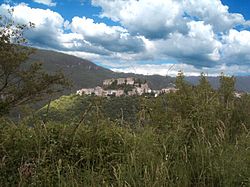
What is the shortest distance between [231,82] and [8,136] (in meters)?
32.5

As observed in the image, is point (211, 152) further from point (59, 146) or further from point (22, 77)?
point (22, 77)

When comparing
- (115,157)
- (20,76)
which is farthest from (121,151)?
(20,76)

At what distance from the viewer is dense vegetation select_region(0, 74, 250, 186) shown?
3.85 m

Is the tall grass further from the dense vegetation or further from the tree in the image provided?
the tree

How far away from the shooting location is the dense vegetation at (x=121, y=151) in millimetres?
3848

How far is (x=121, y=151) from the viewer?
4.83m

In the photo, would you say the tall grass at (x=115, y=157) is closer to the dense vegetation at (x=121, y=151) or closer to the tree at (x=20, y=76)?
the dense vegetation at (x=121, y=151)

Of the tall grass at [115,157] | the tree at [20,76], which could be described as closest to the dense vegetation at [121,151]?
the tall grass at [115,157]

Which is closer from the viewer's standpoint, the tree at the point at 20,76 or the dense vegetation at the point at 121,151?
the dense vegetation at the point at 121,151

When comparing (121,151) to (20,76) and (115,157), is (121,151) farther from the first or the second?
(20,76)

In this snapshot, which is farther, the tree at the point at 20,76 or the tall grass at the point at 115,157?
the tree at the point at 20,76

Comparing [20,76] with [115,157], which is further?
[20,76]

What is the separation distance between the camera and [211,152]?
423 centimetres

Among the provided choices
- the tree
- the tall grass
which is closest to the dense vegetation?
the tall grass
